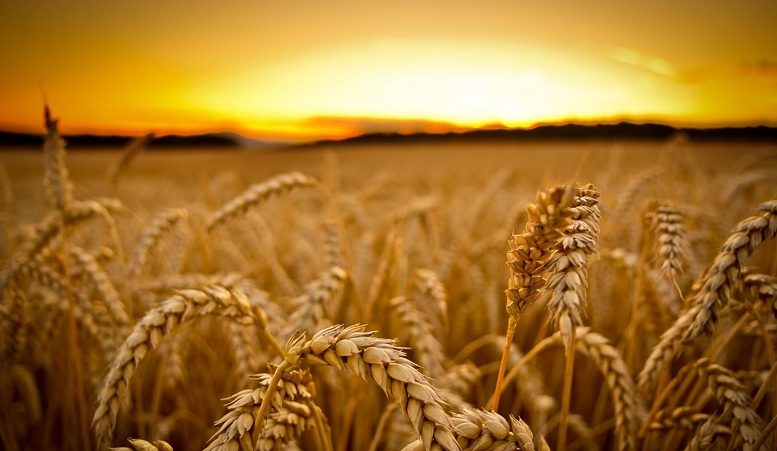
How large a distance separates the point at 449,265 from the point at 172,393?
1.66m

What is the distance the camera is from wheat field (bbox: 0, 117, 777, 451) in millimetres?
795

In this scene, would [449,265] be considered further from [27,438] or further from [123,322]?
[27,438]

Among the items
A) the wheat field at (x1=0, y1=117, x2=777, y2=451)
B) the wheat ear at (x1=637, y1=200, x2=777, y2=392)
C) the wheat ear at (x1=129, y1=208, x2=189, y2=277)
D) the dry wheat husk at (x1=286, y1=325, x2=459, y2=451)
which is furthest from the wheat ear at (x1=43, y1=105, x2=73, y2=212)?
the wheat ear at (x1=637, y1=200, x2=777, y2=392)

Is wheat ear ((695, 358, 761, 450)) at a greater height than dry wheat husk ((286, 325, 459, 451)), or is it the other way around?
dry wheat husk ((286, 325, 459, 451))

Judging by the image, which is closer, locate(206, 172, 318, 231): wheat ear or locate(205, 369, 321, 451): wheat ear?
locate(205, 369, 321, 451): wheat ear

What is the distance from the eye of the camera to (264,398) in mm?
754

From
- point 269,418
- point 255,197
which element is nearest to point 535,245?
point 269,418

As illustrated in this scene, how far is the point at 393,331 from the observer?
7.53ft

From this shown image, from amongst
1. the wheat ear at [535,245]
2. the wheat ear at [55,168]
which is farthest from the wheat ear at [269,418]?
the wheat ear at [55,168]

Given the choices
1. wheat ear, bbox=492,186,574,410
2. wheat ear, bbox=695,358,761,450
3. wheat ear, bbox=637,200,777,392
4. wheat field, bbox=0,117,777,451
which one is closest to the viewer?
wheat ear, bbox=492,186,574,410

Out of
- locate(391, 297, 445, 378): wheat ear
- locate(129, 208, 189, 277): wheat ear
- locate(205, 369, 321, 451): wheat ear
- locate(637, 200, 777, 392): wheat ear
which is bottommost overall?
locate(391, 297, 445, 378): wheat ear

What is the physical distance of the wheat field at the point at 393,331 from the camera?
79cm

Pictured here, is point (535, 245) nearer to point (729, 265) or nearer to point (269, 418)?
point (729, 265)

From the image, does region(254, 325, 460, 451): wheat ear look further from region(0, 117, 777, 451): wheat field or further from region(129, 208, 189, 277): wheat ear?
region(129, 208, 189, 277): wheat ear
